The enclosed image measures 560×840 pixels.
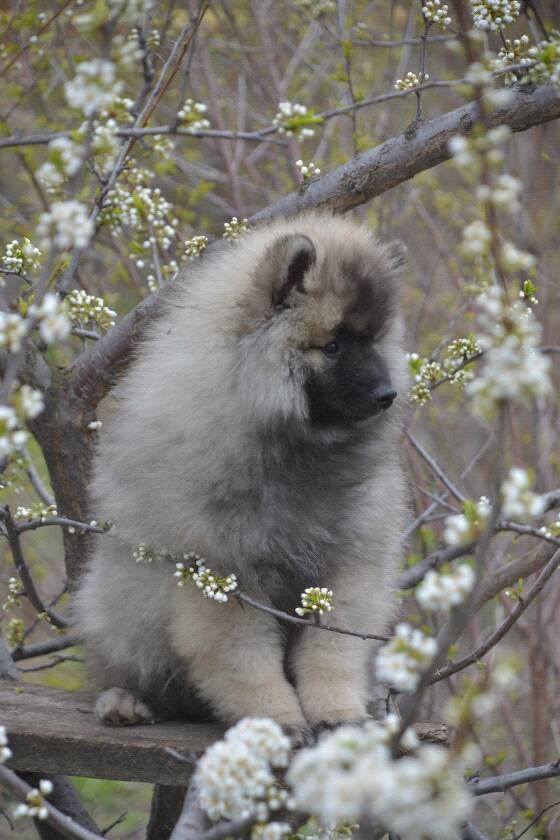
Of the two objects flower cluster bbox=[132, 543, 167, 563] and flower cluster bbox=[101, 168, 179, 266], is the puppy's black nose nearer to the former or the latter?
flower cluster bbox=[132, 543, 167, 563]

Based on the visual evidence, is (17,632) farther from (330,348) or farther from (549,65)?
(549,65)

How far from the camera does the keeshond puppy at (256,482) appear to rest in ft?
10.0

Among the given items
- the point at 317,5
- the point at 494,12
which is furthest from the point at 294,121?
the point at 317,5

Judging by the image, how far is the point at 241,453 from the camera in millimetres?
3041

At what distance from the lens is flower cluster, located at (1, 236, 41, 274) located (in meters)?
3.18

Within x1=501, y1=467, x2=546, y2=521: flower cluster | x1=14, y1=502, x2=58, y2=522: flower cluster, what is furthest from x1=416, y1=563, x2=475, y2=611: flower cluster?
x1=14, y1=502, x2=58, y2=522: flower cluster

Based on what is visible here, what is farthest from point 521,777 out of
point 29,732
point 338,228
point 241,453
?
point 338,228

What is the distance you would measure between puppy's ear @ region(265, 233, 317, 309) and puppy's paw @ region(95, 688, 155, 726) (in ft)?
4.51

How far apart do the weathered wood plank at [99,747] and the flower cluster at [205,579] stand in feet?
1.53

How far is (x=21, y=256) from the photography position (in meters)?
3.24

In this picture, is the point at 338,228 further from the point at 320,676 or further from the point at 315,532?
the point at 320,676

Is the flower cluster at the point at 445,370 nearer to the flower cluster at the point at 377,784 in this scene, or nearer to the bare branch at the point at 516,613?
the bare branch at the point at 516,613

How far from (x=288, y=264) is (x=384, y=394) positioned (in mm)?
505

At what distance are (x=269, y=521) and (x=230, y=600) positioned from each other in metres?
0.29
